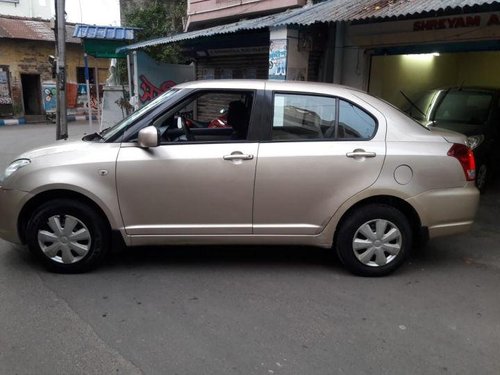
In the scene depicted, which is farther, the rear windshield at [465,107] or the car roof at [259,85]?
the rear windshield at [465,107]

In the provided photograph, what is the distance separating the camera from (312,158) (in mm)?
4109

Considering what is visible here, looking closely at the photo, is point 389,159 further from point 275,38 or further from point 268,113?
point 275,38

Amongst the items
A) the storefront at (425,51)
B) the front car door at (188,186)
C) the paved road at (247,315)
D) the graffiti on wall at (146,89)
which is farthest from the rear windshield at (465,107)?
the graffiti on wall at (146,89)

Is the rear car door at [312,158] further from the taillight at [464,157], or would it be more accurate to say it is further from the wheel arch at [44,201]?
the wheel arch at [44,201]

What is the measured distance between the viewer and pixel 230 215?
4199 millimetres

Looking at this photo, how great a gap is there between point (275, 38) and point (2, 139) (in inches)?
494

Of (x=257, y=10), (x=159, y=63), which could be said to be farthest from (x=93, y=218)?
(x=159, y=63)

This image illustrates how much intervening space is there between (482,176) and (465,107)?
131cm

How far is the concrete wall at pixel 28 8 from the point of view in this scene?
33.0 m

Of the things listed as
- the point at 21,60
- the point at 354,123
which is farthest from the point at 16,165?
the point at 21,60

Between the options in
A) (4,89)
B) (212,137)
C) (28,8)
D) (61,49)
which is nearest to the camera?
(212,137)

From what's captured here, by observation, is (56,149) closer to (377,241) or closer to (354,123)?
(354,123)

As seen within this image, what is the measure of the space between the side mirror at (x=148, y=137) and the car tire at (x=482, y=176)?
553 centimetres

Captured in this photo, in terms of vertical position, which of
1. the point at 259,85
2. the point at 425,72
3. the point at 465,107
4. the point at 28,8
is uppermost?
the point at 28,8
